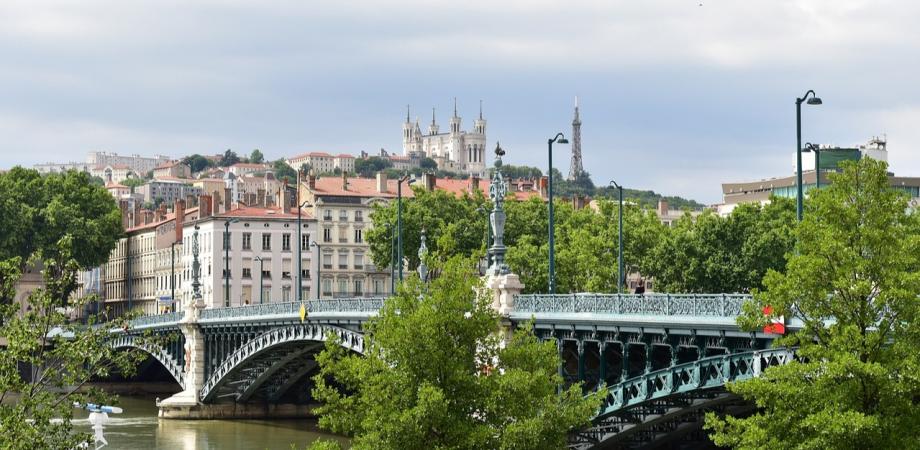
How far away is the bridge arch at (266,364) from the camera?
74.7 meters

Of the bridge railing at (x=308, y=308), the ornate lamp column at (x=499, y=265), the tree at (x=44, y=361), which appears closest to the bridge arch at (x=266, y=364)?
the bridge railing at (x=308, y=308)

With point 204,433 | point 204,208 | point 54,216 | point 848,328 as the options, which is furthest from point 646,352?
point 204,208

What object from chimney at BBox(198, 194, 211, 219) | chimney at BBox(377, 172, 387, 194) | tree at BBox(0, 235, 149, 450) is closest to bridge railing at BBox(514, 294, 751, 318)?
tree at BBox(0, 235, 149, 450)

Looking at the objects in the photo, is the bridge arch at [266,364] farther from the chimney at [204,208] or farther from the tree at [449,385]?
the chimney at [204,208]

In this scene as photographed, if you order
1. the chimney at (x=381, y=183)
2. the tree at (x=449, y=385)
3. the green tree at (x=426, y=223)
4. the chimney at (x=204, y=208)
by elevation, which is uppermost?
the chimney at (x=381, y=183)

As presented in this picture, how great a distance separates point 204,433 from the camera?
77.8 metres

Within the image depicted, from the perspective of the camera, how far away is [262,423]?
8194cm

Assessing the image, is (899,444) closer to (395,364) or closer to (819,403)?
(819,403)

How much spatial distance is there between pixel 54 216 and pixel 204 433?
2060 inches

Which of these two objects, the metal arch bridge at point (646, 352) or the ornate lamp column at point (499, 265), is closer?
the metal arch bridge at point (646, 352)

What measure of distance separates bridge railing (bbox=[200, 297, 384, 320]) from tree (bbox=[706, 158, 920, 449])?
30.1m

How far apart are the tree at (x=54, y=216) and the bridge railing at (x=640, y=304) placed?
80230 mm

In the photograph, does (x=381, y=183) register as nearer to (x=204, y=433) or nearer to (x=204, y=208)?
(x=204, y=208)

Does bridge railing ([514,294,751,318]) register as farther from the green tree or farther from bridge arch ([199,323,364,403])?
the green tree
